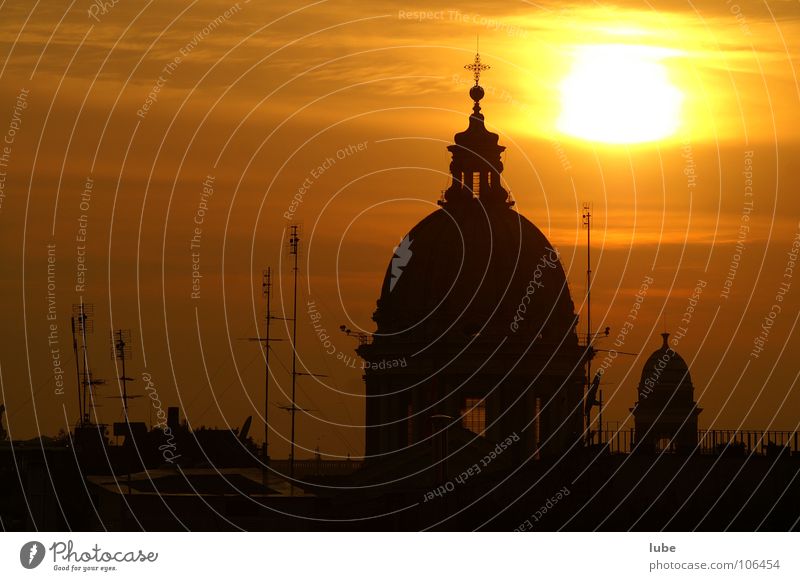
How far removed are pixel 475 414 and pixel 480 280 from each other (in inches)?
282

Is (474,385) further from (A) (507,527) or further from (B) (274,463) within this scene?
(A) (507,527)

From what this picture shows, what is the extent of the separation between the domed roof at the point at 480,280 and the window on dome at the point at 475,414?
3.71 m

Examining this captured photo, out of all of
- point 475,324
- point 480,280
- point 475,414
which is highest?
point 480,280

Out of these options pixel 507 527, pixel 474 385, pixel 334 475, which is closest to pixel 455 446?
pixel 334 475

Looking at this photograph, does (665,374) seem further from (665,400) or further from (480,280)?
(480,280)

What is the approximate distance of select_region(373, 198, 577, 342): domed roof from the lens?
115 metres

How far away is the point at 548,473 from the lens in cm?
7138

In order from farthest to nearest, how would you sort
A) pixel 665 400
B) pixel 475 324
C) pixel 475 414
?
pixel 475 324, pixel 475 414, pixel 665 400

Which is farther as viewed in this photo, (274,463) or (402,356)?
(402,356)

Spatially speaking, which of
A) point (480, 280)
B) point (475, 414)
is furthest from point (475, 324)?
point (475, 414)

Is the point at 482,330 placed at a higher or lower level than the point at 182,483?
higher

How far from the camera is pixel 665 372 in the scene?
11294 cm
